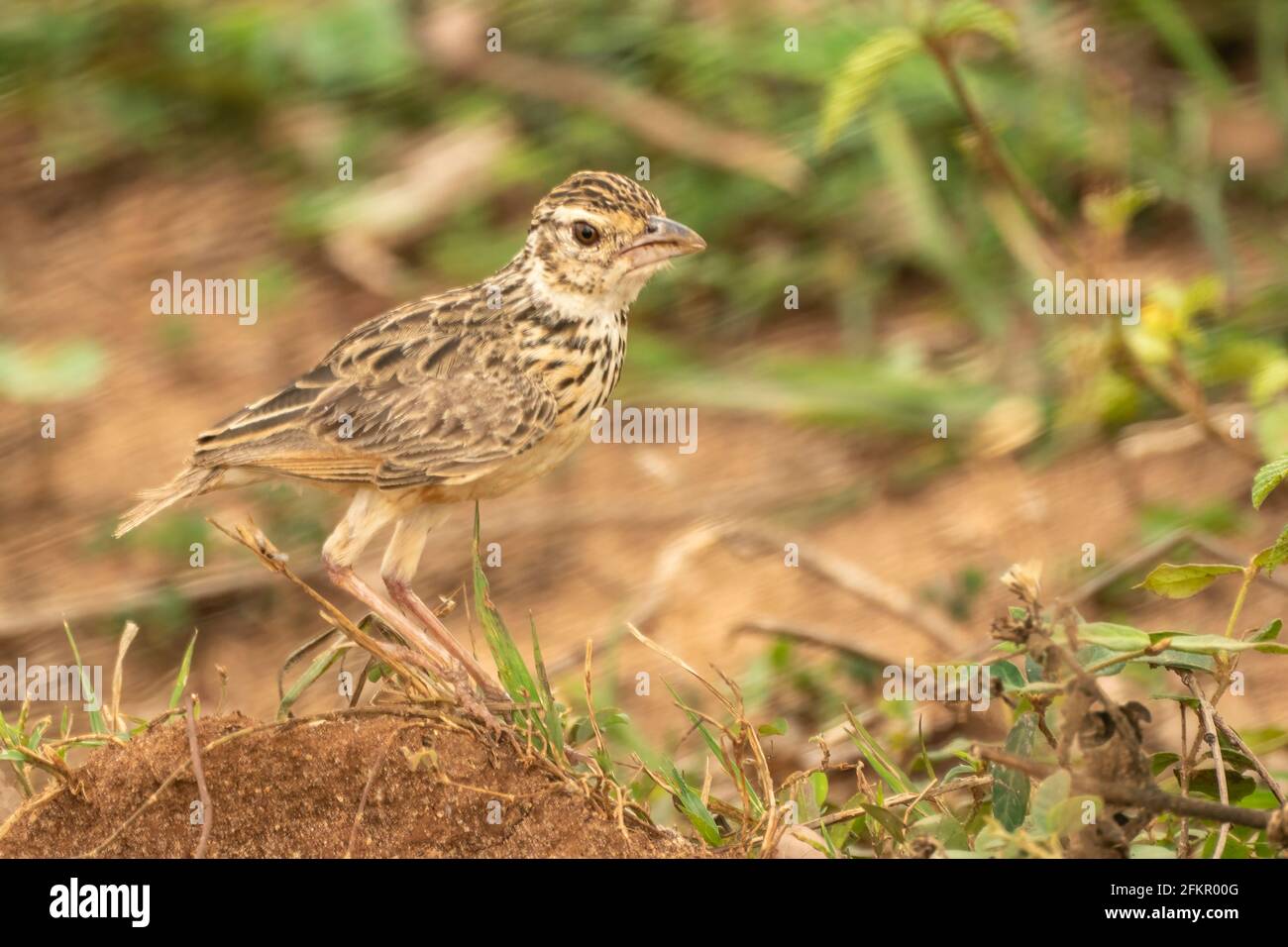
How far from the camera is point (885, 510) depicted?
6.88 m

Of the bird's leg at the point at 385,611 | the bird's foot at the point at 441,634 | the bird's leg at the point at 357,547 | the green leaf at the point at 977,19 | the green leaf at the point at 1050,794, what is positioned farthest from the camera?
the green leaf at the point at 977,19

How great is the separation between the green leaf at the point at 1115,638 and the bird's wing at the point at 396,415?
1.60 meters

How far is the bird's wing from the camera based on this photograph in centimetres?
431

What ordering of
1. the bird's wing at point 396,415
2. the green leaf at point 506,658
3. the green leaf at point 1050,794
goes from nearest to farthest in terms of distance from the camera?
the green leaf at point 1050,794, the green leaf at point 506,658, the bird's wing at point 396,415

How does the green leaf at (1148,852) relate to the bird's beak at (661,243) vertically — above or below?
below

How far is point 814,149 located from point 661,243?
3.48 metres

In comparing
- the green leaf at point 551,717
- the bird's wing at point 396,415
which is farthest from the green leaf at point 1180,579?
the bird's wing at point 396,415

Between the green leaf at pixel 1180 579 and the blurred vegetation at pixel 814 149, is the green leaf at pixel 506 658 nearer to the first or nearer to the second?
the green leaf at pixel 1180 579

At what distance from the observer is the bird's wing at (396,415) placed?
4.31 meters
